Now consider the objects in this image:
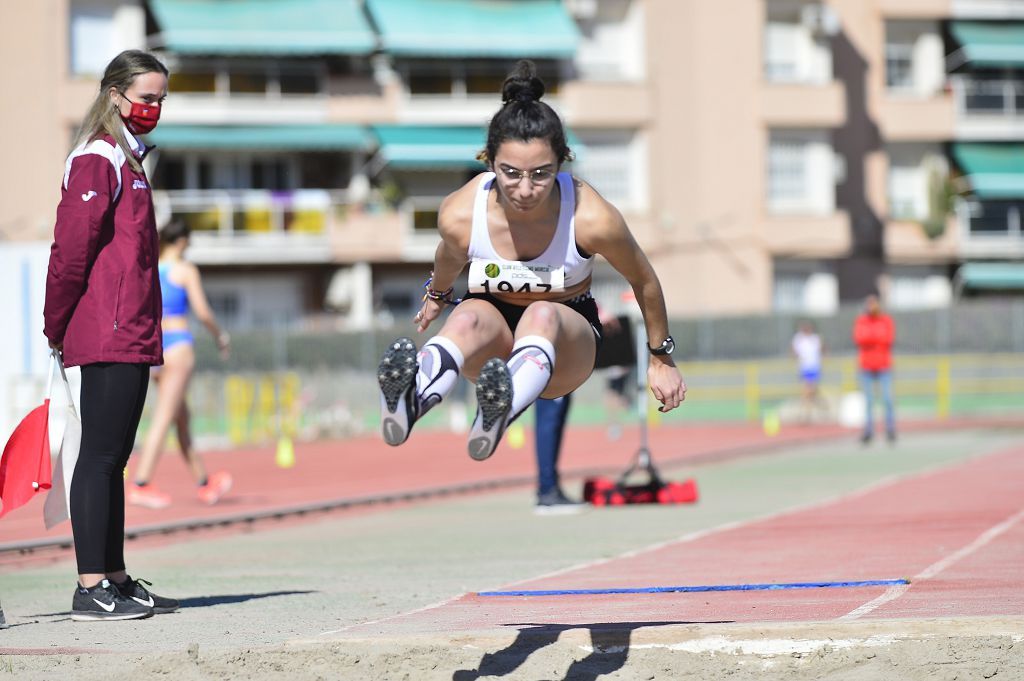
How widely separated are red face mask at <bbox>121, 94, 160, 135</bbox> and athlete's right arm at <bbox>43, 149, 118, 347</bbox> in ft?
0.96

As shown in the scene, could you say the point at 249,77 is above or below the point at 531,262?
above

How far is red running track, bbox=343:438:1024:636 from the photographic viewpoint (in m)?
6.48

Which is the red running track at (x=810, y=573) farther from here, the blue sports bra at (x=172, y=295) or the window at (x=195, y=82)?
the window at (x=195, y=82)

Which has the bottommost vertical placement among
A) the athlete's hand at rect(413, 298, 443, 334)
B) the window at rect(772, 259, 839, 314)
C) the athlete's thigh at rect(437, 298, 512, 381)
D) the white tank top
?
the athlete's thigh at rect(437, 298, 512, 381)

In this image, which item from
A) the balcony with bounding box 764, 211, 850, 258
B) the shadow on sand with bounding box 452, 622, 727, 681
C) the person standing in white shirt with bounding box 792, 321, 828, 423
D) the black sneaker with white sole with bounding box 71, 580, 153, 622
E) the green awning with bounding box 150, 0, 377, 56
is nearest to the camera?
the shadow on sand with bounding box 452, 622, 727, 681

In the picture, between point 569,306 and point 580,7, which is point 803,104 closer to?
Result: point 580,7

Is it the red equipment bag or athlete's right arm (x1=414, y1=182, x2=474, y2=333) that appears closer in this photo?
athlete's right arm (x1=414, y1=182, x2=474, y2=333)

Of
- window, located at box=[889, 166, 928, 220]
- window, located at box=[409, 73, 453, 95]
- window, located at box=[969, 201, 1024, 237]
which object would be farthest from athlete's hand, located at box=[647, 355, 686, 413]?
window, located at box=[969, 201, 1024, 237]

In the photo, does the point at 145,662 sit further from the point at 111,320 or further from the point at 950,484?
the point at 950,484

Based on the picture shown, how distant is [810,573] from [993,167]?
144 ft

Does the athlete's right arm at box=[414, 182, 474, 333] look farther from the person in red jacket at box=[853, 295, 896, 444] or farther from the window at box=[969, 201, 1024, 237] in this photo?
the window at box=[969, 201, 1024, 237]

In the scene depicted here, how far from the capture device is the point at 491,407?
567 centimetres

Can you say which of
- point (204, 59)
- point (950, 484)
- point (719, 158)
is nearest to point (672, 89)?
point (719, 158)

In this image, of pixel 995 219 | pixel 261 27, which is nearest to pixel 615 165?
pixel 261 27
